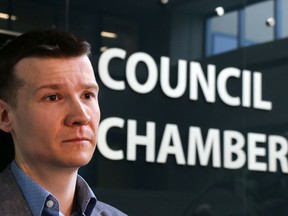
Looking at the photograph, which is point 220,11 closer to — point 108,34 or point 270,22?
point 270,22

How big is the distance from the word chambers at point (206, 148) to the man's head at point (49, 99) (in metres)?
2.00

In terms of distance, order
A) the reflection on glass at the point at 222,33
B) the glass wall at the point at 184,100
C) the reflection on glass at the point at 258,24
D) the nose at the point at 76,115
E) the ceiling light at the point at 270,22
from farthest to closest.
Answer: the ceiling light at the point at 270,22, the reflection on glass at the point at 258,24, the reflection on glass at the point at 222,33, the glass wall at the point at 184,100, the nose at the point at 76,115

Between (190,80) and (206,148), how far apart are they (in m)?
0.41

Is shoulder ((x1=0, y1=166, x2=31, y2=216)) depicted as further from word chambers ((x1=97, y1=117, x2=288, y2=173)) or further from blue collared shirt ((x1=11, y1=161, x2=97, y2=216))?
word chambers ((x1=97, y1=117, x2=288, y2=173))

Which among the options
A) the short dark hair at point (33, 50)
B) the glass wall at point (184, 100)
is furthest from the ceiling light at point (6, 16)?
the short dark hair at point (33, 50)

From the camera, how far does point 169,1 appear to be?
3.69 meters

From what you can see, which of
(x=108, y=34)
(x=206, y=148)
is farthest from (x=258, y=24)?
A: (x=108, y=34)

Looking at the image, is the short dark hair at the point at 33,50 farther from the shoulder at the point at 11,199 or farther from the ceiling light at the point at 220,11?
the ceiling light at the point at 220,11

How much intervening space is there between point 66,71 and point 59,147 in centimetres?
16

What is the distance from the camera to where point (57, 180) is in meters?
1.31

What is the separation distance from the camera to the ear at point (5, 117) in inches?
53.4

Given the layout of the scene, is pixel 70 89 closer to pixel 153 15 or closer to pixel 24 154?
pixel 24 154

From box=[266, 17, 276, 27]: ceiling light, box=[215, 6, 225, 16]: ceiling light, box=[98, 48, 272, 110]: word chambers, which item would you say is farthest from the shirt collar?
box=[266, 17, 276, 27]: ceiling light

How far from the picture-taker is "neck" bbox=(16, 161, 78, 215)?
4.29ft
